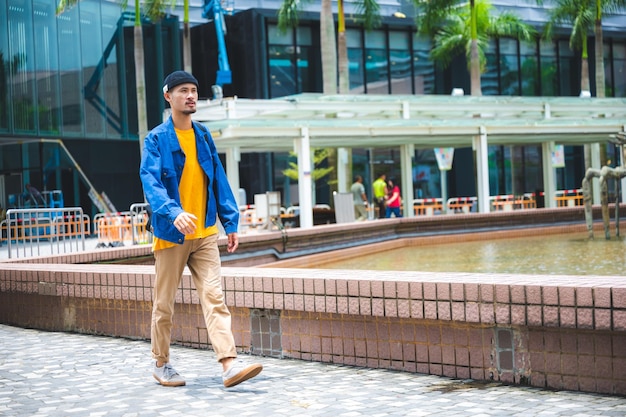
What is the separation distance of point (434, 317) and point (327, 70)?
2894 cm

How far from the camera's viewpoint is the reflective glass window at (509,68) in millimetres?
50906

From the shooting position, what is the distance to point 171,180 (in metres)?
6.09

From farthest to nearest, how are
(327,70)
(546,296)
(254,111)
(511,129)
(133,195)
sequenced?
1. (133,195)
2. (327,70)
3. (511,129)
4. (254,111)
5. (546,296)

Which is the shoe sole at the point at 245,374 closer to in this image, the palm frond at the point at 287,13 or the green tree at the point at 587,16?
the palm frond at the point at 287,13

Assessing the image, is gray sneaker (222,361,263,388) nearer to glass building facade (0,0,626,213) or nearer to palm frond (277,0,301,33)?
glass building facade (0,0,626,213)

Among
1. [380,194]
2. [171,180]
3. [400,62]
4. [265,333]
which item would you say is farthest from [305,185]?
[400,62]

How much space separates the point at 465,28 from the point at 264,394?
3883cm

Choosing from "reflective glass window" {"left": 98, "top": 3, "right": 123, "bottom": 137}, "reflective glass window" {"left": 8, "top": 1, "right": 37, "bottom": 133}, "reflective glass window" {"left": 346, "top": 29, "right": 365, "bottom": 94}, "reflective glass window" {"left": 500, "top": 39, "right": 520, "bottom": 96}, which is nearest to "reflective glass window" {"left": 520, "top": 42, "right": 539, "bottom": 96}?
"reflective glass window" {"left": 500, "top": 39, "right": 520, "bottom": 96}

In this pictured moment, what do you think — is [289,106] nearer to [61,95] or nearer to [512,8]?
[61,95]

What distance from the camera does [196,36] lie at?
148ft

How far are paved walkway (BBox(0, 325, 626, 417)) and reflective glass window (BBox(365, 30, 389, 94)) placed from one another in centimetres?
4051

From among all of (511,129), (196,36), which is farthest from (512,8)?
(511,129)

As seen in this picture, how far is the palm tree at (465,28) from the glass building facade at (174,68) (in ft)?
10.1

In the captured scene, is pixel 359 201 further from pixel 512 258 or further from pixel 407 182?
pixel 512 258
